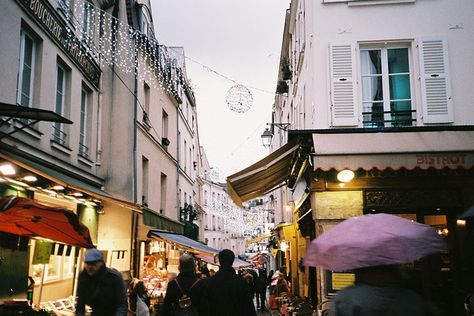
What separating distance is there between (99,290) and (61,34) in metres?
7.32

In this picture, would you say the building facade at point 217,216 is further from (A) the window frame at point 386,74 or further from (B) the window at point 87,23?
(A) the window frame at point 386,74

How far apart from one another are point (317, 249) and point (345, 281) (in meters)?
6.58

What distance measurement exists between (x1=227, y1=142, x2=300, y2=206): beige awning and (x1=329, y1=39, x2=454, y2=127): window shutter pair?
1.22 metres

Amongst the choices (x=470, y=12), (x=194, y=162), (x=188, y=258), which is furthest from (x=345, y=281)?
(x=194, y=162)

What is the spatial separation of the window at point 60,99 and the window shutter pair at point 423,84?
5974mm

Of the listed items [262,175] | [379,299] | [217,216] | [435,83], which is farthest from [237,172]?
[217,216]

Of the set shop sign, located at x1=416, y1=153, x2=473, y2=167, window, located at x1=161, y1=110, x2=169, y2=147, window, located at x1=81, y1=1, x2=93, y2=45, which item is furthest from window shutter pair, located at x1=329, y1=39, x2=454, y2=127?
window, located at x1=161, y1=110, x2=169, y2=147

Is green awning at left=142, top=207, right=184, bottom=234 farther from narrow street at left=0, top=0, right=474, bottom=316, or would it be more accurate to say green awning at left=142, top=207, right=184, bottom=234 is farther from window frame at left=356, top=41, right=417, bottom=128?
window frame at left=356, top=41, right=417, bottom=128

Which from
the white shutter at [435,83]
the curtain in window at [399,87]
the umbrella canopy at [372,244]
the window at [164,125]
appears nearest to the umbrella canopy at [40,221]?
the umbrella canopy at [372,244]

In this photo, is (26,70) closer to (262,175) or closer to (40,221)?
(40,221)

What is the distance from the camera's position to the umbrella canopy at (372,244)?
3471 millimetres

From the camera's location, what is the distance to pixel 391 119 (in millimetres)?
10820

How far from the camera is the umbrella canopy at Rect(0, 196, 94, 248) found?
20.7 ft

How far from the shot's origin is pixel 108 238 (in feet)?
45.4
